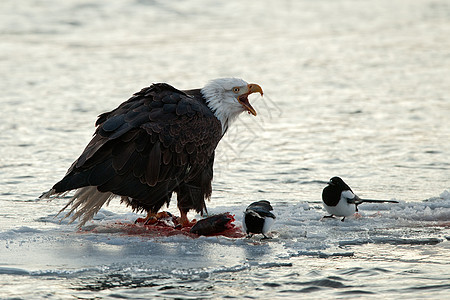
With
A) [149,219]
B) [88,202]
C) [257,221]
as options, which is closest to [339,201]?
[257,221]

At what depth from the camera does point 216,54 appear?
50.2 feet

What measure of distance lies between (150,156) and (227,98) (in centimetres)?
100

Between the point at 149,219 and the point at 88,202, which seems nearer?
the point at 88,202

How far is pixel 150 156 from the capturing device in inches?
242

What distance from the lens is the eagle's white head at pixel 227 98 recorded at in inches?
266

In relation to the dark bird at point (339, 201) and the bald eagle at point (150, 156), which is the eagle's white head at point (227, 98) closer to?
the bald eagle at point (150, 156)

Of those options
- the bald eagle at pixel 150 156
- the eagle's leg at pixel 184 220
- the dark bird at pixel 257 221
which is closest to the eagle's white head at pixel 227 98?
the bald eagle at pixel 150 156

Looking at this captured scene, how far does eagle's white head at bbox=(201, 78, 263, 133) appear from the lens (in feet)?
22.1

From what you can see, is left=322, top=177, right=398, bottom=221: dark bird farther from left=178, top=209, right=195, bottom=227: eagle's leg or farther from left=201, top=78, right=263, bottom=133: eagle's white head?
left=178, top=209, right=195, bottom=227: eagle's leg

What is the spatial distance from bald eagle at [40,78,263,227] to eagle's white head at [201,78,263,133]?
0.03 m

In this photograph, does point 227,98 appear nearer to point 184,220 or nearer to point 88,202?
point 184,220

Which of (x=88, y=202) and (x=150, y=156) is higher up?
(x=150, y=156)

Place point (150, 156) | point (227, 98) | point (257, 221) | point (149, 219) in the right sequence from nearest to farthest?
point (257, 221) → point (150, 156) → point (149, 219) → point (227, 98)

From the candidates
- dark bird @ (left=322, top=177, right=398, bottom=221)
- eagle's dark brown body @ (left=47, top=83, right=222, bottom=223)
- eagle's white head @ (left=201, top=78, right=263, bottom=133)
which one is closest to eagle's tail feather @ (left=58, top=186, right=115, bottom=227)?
eagle's dark brown body @ (left=47, top=83, right=222, bottom=223)
